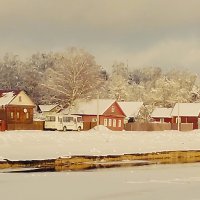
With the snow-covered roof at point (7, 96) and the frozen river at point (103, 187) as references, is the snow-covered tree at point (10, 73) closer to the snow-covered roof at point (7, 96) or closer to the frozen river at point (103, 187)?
the snow-covered roof at point (7, 96)

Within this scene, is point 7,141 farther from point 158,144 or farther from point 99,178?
point 99,178

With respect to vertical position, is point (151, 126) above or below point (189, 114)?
below

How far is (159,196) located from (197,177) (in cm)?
765

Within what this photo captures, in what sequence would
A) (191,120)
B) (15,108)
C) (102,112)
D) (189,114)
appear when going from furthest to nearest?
1. (191,120)
2. (189,114)
3. (102,112)
4. (15,108)

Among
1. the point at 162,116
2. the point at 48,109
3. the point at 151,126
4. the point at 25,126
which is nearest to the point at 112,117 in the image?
the point at 151,126

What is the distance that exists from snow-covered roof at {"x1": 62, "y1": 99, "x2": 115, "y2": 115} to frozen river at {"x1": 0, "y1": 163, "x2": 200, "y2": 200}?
66.2 meters

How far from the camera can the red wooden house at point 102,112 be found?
9131 cm

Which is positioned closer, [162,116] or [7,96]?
[7,96]

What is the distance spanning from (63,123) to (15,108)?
38.1 ft

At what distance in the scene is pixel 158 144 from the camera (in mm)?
49594

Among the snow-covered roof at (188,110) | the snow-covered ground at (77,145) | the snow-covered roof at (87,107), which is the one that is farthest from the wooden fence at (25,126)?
the snow-covered roof at (188,110)

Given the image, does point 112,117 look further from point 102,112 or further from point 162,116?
point 162,116

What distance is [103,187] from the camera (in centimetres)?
1983

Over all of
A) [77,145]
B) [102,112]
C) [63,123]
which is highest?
[102,112]
